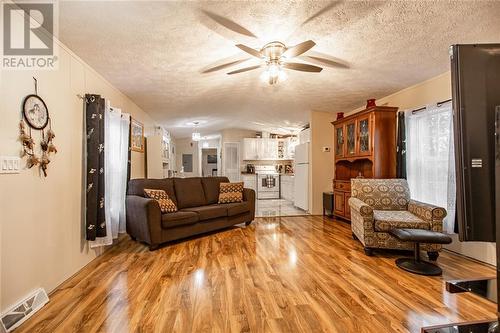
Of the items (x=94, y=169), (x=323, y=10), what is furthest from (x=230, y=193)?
(x=323, y=10)

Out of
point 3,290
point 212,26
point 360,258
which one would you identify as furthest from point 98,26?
point 360,258

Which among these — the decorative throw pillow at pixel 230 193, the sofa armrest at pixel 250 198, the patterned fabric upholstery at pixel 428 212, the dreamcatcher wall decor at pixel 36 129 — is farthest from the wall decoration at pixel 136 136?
the patterned fabric upholstery at pixel 428 212

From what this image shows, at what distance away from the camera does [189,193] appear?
14.0 feet

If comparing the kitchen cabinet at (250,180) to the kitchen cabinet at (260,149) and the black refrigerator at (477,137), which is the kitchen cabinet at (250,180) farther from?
the black refrigerator at (477,137)

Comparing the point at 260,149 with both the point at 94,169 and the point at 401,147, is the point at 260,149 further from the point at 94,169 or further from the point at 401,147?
the point at 94,169

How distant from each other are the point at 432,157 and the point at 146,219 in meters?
3.88

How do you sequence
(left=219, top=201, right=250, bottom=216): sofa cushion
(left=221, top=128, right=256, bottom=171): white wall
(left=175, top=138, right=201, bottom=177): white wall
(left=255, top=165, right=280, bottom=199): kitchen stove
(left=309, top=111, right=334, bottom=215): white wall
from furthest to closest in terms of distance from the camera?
(left=175, top=138, right=201, bottom=177): white wall < (left=221, top=128, right=256, bottom=171): white wall < (left=255, top=165, right=280, bottom=199): kitchen stove < (left=309, top=111, right=334, bottom=215): white wall < (left=219, top=201, right=250, bottom=216): sofa cushion

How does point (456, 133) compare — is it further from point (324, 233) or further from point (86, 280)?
point (324, 233)

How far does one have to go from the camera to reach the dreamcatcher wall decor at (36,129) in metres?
1.83

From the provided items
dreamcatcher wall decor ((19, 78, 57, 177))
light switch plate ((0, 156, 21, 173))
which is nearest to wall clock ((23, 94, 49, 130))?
dreamcatcher wall decor ((19, 78, 57, 177))

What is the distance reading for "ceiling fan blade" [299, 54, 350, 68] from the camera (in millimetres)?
2762

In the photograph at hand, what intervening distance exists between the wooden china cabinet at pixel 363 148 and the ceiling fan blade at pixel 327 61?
1343 mm

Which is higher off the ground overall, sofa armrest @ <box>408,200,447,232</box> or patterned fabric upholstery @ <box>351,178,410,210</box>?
patterned fabric upholstery @ <box>351,178,410,210</box>

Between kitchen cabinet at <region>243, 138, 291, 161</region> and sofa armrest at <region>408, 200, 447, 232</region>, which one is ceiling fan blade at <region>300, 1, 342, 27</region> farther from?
kitchen cabinet at <region>243, 138, 291, 161</region>
